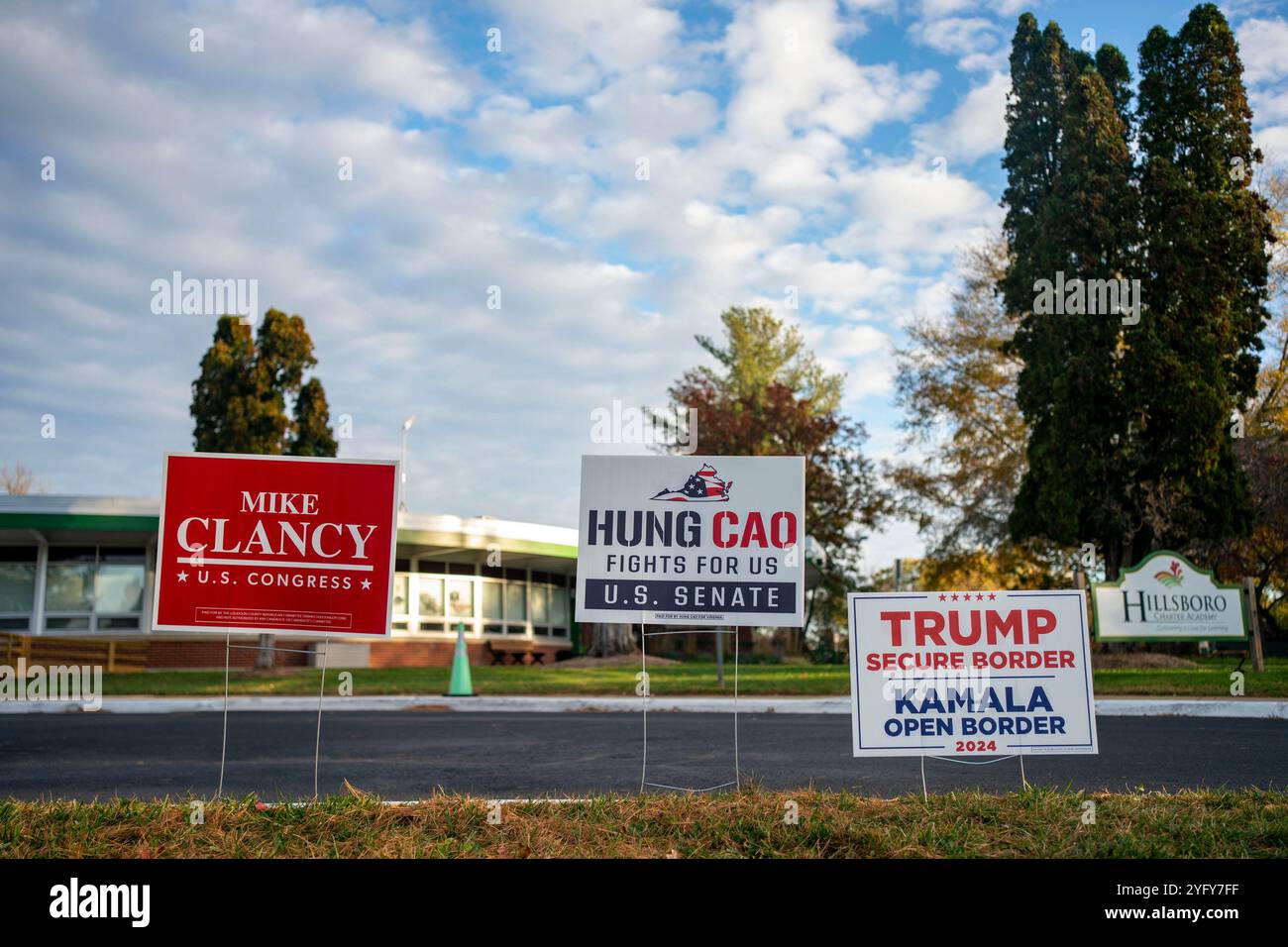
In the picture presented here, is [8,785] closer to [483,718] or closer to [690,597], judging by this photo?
[690,597]

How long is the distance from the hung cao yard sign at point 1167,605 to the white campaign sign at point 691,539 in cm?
1371

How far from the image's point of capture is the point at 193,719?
14.9 m

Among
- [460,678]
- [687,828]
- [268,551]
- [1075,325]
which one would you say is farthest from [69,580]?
[687,828]

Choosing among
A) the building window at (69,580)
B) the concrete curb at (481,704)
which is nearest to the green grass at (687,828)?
the concrete curb at (481,704)

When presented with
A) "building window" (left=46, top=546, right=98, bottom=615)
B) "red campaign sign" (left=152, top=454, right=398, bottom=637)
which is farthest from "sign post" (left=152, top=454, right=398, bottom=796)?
"building window" (left=46, top=546, right=98, bottom=615)

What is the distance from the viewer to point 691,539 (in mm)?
6941

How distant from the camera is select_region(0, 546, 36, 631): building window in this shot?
1116 inches

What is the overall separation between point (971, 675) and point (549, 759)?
4.78 metres

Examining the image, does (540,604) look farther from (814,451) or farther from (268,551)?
(268,551)

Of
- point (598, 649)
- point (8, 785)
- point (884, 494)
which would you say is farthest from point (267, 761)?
point (884, 494)

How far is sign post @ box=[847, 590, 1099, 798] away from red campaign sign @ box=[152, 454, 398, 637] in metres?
3.18

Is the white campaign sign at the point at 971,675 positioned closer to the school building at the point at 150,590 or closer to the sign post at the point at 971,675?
the sign post at the point at 971,675
